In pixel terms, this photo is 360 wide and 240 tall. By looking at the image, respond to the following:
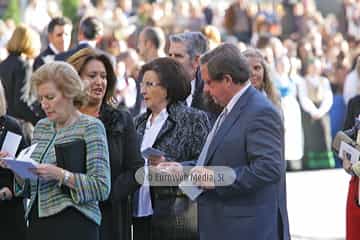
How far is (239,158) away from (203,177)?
9.2 inches

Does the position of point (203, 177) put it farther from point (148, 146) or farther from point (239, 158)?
point (148, 146)

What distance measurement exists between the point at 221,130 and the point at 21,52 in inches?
229

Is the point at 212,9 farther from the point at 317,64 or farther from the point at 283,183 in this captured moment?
the point at 283,183

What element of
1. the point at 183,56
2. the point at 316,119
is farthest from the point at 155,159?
the point at 316,119

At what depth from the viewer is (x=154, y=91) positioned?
7.70 meters

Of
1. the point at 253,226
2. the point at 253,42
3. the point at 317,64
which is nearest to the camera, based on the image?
the point at 253,226

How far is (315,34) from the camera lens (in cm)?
2241

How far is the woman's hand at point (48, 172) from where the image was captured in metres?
6.29

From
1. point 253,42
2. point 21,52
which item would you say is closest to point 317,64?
point 253,42

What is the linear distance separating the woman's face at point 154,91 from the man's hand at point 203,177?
4.08 feet

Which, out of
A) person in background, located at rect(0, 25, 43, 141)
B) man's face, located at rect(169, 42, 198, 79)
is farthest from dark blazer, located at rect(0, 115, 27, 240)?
person in background, located at rect(0, 25, 43, 141)

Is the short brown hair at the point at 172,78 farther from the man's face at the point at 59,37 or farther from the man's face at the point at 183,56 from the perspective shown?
the man's face at the point at 59,37

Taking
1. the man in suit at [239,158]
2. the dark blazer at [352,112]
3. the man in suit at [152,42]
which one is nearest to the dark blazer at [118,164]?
the man in suit at [239,158]

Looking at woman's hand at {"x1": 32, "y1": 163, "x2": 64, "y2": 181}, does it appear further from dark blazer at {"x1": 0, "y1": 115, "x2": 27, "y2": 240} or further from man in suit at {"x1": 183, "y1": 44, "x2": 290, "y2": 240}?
dark blazer at {"x1": 0, "y1": 115, "x2": 27, "y2": 240}
